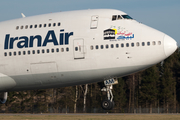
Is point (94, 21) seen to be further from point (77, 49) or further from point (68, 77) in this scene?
point (68, 77)

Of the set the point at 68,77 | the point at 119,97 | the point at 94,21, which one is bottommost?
the point at 68,77

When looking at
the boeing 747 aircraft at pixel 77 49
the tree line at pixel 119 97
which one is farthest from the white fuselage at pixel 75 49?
the tree line at pixel 119 97

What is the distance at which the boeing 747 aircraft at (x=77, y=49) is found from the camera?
3028cm

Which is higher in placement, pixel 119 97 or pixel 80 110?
pixel 119 97

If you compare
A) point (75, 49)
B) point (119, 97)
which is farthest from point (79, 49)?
point (119, 97)

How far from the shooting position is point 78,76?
104ft

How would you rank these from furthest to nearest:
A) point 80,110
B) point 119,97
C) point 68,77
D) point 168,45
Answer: point 119,97 < point 80,110 < point 68,77 < point 168,45

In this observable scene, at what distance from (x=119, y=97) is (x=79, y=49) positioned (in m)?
87.7

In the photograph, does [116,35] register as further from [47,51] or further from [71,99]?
[71,99]

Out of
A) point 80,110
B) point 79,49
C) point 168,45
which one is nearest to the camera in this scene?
point 168,45

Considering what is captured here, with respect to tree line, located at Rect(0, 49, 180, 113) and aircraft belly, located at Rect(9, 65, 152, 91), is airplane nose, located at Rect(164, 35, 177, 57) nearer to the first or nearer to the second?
aircraft belly, located at Rect(9, 65, 152, 91)

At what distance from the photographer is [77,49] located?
31.2 m

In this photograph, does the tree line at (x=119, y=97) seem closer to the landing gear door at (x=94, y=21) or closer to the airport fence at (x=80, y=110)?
the airport fence at (x=80, y=110)

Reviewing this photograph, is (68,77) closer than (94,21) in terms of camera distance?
Yes
